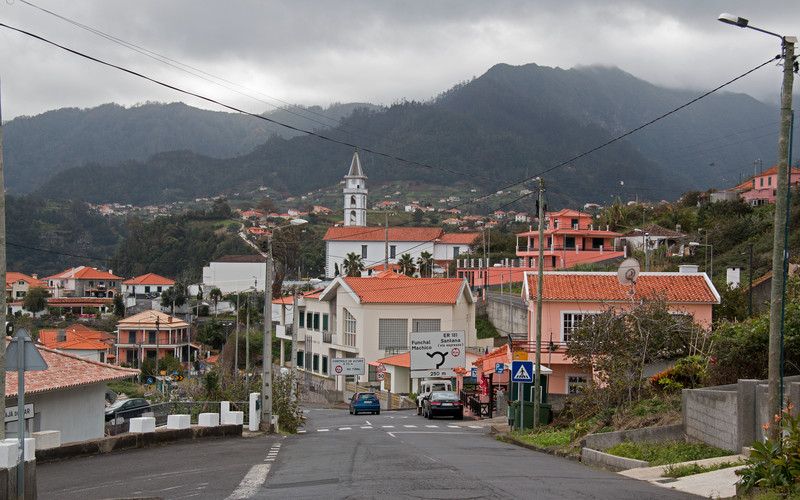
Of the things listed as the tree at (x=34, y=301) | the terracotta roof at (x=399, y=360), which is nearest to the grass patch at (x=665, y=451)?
the terracotta roof at (x=399, y=360)

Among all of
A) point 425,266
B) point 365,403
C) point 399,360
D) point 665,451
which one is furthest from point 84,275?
point 665,451

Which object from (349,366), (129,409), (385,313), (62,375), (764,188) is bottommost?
(129,409)

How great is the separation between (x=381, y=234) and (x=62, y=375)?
98.8 m

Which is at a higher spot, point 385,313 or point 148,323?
point 385,313

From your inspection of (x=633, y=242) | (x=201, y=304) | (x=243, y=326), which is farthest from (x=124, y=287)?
(x=633, y=242)

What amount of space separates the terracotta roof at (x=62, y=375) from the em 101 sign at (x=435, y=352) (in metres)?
19.8

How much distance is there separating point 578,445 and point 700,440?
12.2 ft

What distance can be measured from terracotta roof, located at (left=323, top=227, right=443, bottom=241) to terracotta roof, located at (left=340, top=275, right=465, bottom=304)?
63976 millimetres

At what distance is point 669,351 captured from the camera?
22.1m

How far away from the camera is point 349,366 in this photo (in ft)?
147

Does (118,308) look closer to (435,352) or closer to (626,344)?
(435,352)

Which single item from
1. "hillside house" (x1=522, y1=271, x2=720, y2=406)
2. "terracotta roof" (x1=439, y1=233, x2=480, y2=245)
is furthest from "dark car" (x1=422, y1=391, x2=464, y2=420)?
"terracotta roof" (x1=439, y1=233, x2=480, y2=245)

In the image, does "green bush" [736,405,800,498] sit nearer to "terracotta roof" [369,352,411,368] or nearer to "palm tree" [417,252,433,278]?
"terracotta roof" [369,352,411,368]

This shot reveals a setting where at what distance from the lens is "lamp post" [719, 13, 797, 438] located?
1116 cm
